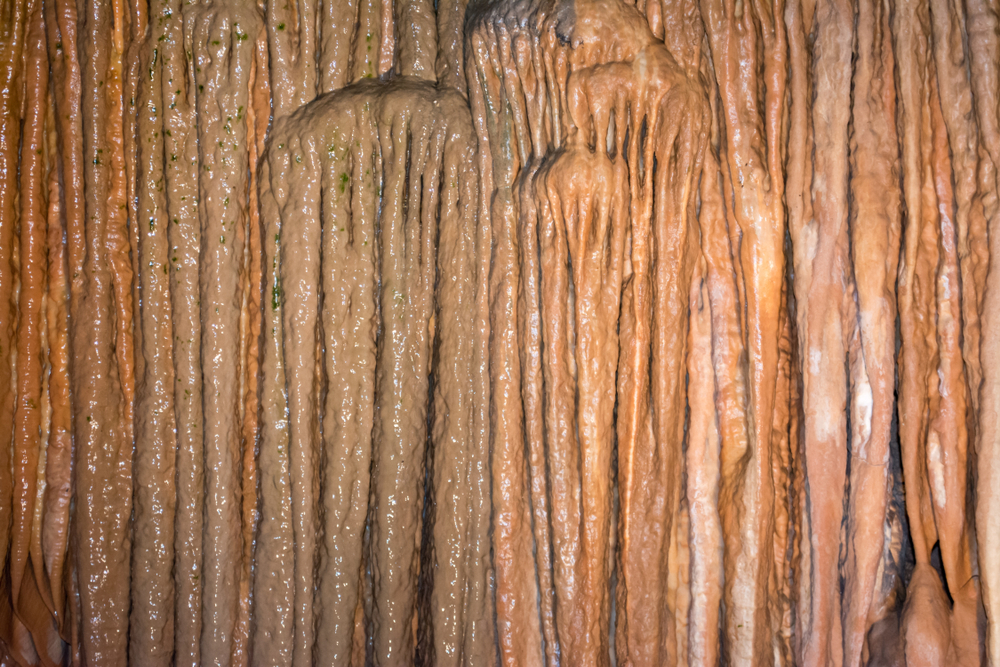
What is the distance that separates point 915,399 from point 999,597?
0.43 meters

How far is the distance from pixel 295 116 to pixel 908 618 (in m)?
1.83

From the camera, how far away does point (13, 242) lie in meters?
1.58

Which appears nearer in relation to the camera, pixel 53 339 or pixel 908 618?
pixel 908 618

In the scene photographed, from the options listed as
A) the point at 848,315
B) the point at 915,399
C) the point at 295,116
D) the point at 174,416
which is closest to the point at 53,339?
the point at 174,416

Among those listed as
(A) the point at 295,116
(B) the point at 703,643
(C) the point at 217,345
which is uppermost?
(A) the point at 295,116

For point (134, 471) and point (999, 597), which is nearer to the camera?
point (999, 597)

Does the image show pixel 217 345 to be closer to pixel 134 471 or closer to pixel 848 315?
pixel 134 471

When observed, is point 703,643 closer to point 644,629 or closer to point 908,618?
point 644,629

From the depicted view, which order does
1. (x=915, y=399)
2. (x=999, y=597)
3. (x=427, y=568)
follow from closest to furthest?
1. (x=999, y=597)
2. (x=915, y=399)
3. (x=427, y=568)

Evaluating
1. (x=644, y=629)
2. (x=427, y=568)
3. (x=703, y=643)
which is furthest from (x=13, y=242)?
(x=703, y=643)

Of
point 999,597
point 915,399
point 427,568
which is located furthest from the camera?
point 427,568

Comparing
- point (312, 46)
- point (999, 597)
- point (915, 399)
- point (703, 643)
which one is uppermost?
point (312, 46)

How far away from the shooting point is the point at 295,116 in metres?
1.56

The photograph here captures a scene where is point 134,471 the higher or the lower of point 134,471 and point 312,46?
the lower
